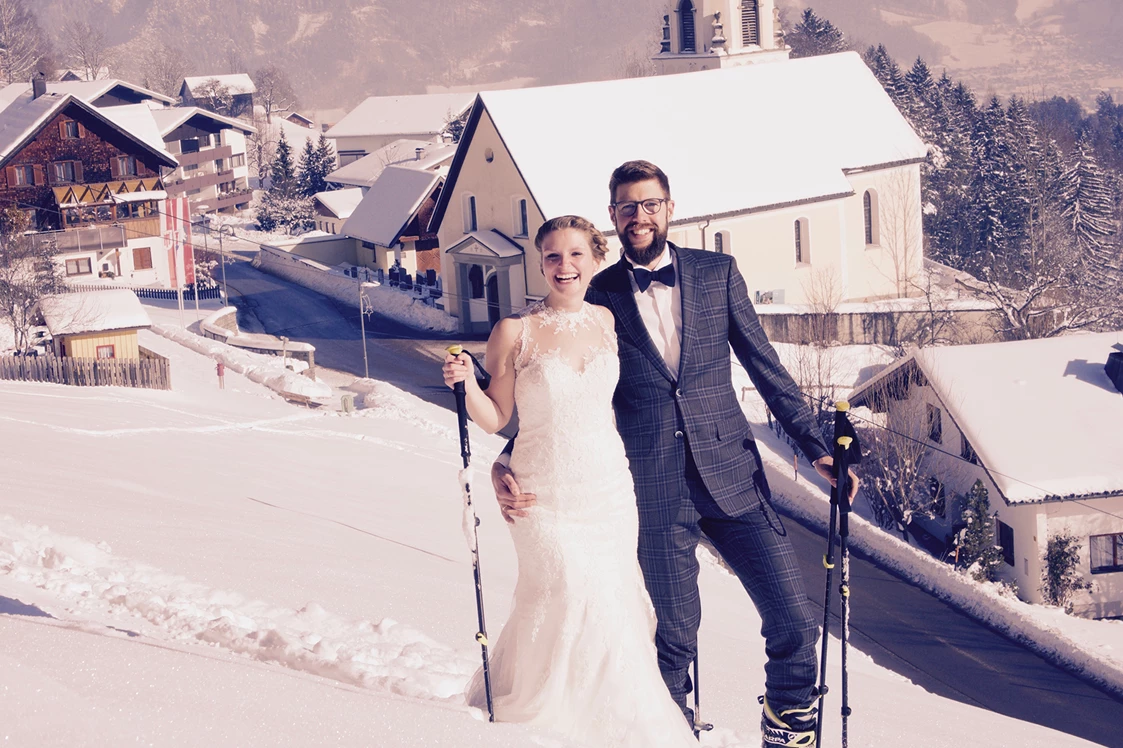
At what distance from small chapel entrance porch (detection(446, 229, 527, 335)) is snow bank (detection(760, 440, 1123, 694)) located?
1283 centimetres

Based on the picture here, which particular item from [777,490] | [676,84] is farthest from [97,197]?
[777,490]

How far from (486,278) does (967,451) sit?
17045 millimetres

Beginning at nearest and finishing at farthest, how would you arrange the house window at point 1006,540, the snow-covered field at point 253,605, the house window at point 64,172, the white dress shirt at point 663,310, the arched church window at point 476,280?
the snow-covered field at point 253,605 → the white dress shirt at point 663,310 → the house window at point 1006,540 → the arched church window at point 476,280 → the house window at point 64,172

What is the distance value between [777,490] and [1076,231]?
4362 centimetres

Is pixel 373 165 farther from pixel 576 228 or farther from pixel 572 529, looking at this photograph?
pixel 572 529

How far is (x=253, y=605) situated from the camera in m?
7.17

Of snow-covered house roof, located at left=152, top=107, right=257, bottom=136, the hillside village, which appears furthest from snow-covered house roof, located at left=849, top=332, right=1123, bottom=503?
snow-covered house roof, located at left=152, top=107, right=257, bottom=136

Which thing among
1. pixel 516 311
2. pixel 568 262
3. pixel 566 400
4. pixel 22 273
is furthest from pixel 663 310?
pixel 22 273

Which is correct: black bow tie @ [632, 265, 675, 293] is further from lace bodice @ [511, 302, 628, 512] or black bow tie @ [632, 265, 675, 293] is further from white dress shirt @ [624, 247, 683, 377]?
lace bodice @ [511, 302, 628, 512]

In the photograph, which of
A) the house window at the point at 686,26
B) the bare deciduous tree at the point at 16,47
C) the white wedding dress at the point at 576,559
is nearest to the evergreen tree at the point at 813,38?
the house window at the point at 686,26

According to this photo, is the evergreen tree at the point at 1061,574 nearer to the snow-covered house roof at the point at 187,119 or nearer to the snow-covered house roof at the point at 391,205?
the snow-covered house roof at the point at 391,205

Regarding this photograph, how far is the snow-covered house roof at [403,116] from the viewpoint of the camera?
270 feet

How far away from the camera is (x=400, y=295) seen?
41250 mm

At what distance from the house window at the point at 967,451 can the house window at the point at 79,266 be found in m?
33.8
